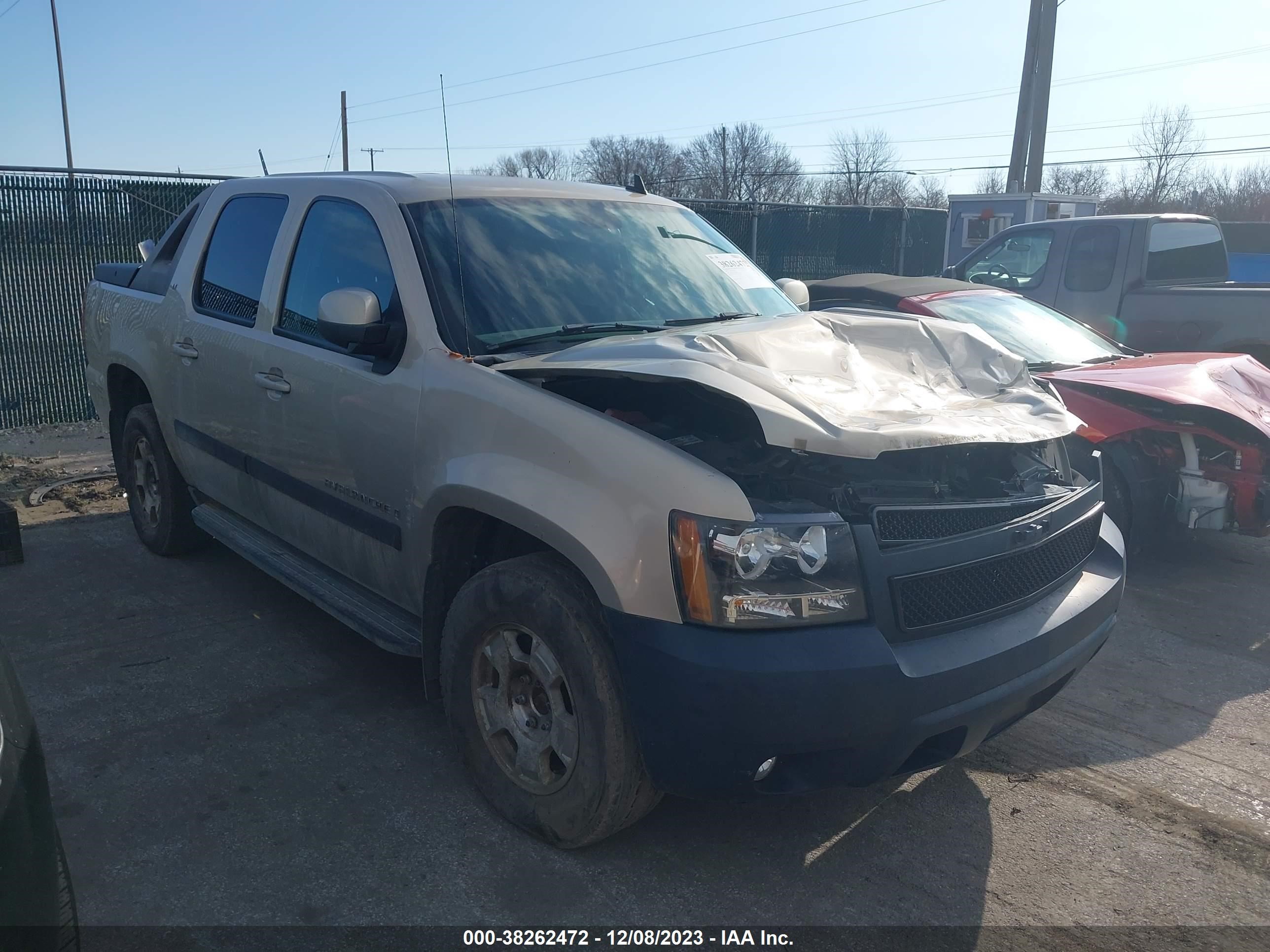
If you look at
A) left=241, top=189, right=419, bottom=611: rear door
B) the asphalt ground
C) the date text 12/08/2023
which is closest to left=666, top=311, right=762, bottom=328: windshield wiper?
left=241, top=189, right=419, bottom=611: rear door

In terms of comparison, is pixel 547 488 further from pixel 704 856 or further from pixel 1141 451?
pixel 1141 451

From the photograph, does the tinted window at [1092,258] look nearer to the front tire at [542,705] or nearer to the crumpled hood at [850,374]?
the crumpled hood at [850,374]

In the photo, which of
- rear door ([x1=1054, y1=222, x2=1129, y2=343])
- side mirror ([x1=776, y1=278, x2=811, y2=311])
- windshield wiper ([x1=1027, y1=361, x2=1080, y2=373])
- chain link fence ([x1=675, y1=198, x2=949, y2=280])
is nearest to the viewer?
side mirror ([x1=776, y1=278, x2=811, y2=311])

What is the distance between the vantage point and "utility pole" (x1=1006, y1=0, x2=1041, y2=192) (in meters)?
17.9

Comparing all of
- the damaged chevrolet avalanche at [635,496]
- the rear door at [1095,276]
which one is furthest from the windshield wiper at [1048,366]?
the rear door at [1095,276]

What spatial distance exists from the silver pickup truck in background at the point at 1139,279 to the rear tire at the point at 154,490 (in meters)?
7.31

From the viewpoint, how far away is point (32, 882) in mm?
1855

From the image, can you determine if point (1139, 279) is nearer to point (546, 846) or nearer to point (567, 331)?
point (567, 331)

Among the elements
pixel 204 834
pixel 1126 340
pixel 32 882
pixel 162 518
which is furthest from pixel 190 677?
pixel 1126 340

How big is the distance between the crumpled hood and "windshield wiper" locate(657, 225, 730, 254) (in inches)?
24.3

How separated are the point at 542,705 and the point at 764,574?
87 centimetres

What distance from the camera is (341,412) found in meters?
3.84

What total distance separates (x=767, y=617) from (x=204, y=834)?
1.90 metres

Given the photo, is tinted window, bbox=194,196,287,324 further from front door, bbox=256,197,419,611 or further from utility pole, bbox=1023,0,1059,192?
utility pole, bbox=1023,0,1059,192
